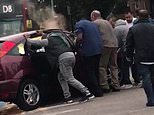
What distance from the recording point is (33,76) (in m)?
11.4

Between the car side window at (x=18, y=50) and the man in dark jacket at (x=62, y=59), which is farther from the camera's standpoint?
the man in dark jacket at (x=62, y=59)

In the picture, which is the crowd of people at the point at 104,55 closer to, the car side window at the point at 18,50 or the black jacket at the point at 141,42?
the black jacket at the point at 141,42

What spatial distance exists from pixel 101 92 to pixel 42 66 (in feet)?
5.20

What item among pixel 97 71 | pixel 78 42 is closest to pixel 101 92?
pixel 97 71

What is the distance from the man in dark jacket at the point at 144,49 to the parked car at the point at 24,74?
2137 mm

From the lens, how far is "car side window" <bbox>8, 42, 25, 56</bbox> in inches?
434

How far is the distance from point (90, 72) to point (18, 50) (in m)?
1.77

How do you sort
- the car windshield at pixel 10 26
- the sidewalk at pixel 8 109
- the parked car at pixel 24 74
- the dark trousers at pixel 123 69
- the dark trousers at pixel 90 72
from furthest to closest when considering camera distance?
the car windshield at pixel 10 26 → the dark trousers at pixel 123 69 → the dark trousers at pixel 90 72 → the sidewalk at pixel 8 109 → the parked car at pixel 24 74

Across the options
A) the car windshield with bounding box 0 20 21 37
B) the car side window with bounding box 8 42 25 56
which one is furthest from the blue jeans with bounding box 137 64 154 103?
the car windshield with bounding box 0 20 21 37

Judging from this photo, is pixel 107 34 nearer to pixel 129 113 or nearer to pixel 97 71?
pixel 97 71

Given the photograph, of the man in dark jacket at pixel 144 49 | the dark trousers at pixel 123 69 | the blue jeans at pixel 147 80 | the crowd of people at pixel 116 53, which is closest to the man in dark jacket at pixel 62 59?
the crowd of people at pixel 116 53

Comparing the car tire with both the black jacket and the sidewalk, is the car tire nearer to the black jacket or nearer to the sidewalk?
the sidewalk

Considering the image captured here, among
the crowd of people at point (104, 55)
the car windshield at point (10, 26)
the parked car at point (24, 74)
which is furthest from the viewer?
the car windshield at point (10, 26)

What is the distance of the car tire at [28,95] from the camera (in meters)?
10.9
